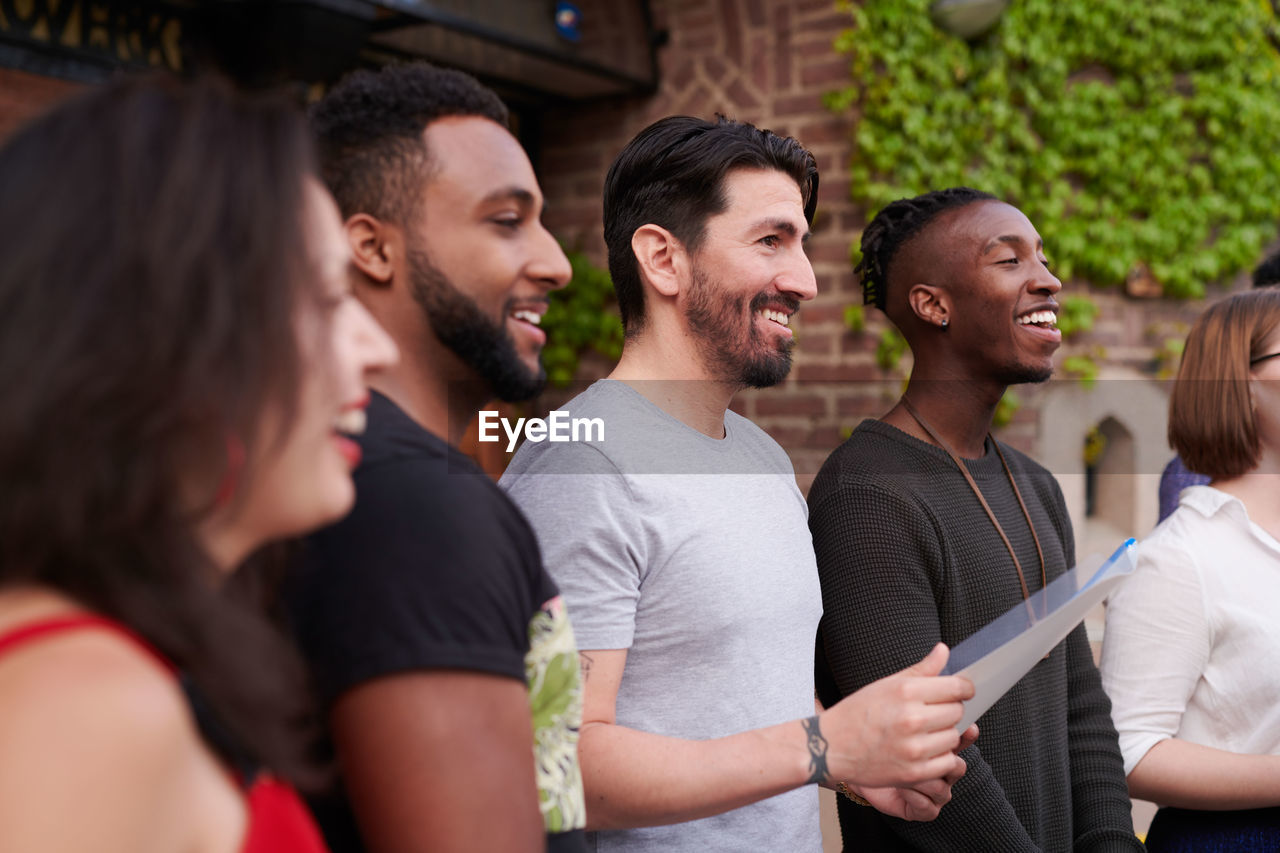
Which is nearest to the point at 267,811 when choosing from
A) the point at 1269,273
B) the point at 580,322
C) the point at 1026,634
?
the point at 1026,634

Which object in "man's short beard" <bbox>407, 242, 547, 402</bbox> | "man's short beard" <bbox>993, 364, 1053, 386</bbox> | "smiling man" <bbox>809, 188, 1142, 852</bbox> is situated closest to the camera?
"man's short beard" <bbox>407, 242, 547, 402</bbox>

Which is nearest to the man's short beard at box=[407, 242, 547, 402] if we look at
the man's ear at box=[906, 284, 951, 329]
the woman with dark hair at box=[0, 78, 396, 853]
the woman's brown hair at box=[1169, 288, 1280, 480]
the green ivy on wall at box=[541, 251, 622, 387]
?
the woman with dark hair at box=[0, 78, 396, 853]

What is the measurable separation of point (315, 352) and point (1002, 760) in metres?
1.67

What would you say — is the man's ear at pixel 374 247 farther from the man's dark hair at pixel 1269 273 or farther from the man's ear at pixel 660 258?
the man's dark hair at pixel 1269 273

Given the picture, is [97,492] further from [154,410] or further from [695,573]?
[695,573]

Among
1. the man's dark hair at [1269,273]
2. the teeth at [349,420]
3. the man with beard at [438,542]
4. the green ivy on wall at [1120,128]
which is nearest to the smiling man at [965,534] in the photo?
the man with beard at [438,542]

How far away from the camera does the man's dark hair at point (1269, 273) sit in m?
3.54

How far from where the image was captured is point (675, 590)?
158 centimetres

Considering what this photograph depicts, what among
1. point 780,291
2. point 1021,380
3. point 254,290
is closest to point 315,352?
point 254,290

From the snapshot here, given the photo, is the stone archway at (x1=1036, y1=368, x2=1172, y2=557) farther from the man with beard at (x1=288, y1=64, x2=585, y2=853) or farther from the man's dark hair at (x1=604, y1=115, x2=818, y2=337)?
the man with beard at (x1=288, y1=64, x2=585, y2=853)

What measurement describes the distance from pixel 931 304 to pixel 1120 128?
289 centimetres

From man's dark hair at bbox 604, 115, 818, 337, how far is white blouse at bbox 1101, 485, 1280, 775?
1062 mm

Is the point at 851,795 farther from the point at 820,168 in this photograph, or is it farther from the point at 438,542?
the point at 820,168

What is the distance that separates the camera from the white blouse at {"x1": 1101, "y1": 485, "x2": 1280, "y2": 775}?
2055 millimetres
